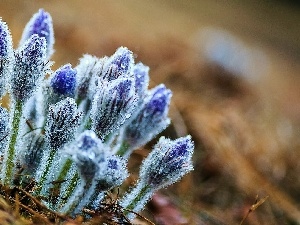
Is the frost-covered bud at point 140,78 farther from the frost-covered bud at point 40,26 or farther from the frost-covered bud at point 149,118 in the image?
the frost-covered bud at point 40,26

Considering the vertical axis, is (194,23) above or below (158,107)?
above

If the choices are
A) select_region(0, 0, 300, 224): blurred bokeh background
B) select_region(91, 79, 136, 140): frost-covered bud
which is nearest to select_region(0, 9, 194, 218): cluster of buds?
select_region(91, 79, 136, 140): frost-covered bud

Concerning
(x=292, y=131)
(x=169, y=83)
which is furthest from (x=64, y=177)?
(x=292, y=131)

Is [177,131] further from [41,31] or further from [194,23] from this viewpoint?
[194,23]

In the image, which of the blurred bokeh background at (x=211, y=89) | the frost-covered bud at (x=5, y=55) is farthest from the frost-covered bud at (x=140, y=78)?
the blurred bokeh background at (x=211, y=89)

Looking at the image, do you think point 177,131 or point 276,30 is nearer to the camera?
point 177,131

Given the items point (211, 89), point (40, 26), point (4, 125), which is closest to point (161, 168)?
point (4, 125)

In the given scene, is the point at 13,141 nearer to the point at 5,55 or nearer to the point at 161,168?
the point at 5,55

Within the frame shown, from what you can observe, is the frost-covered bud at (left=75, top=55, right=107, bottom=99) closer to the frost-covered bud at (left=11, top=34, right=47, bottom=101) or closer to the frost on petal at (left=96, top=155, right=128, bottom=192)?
the frost-covered bud at (left=11, top=34, right=47, bottom=101)
